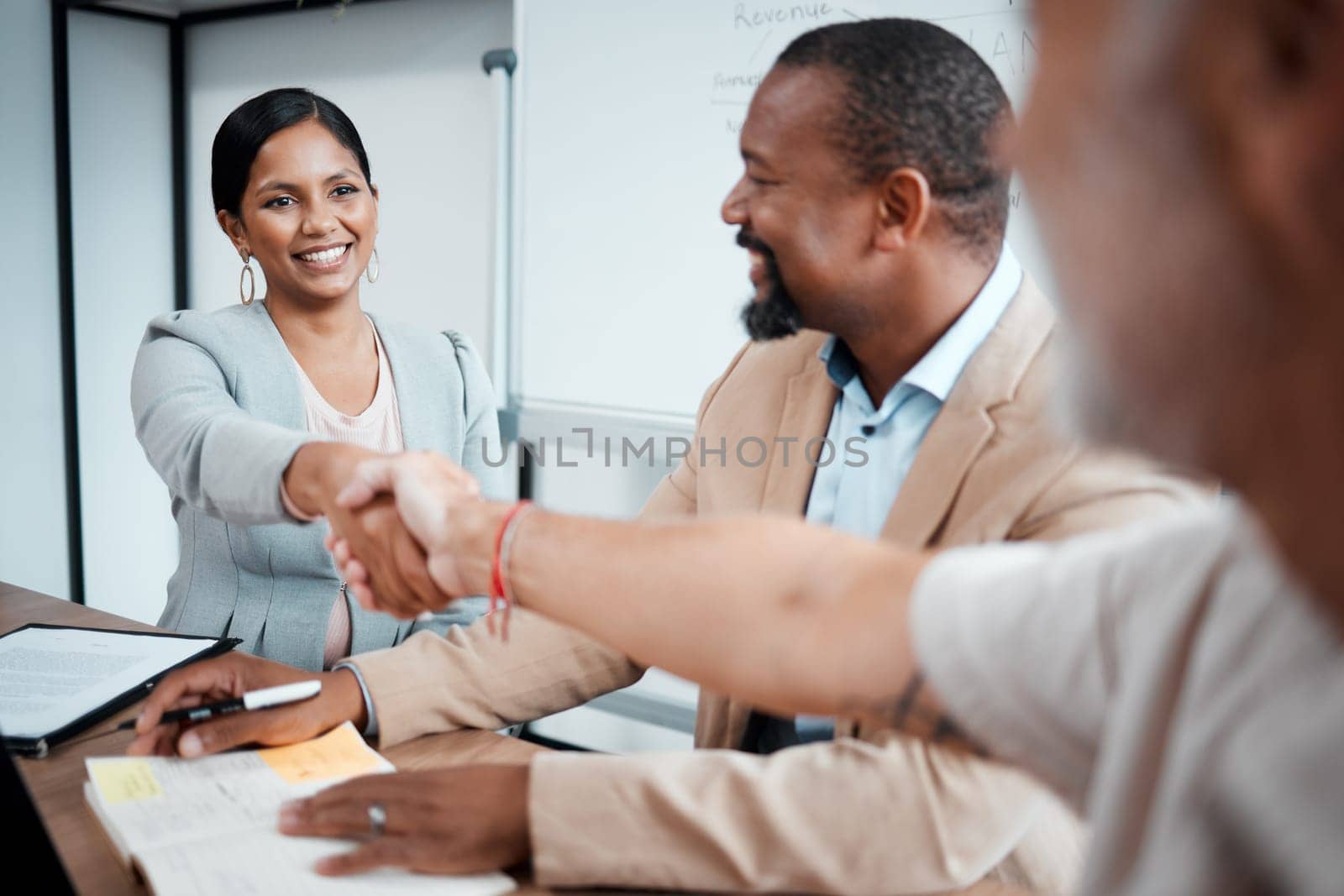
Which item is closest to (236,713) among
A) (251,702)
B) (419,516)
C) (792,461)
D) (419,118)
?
(251,702)

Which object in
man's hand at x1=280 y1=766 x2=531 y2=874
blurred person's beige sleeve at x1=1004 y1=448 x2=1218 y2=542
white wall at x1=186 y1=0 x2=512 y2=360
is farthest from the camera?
white wall at x1=186 y1=0 x2=512 y2=360

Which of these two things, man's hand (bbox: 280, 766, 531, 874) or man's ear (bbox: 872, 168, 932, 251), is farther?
man's ear (bbox: 872, 168, 932, 251)

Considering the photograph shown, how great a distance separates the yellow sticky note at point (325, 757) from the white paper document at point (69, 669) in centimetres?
28

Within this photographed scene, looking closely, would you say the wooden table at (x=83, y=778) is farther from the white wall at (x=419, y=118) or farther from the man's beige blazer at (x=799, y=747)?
the white wall at (x=419, y=118)

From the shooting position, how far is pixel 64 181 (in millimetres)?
3617

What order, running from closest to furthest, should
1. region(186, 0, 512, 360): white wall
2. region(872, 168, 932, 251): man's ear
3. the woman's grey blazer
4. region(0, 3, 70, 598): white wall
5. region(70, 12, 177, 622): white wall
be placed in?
region(872, 168, 932, 251): man's ear, the woman's grey blazer, region(186, 0, 512, 360): white wall, region(0, 3, 70, 598): white wall, region(70, 12, 177, 622): white wall

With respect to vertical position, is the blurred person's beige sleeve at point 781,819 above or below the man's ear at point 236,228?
below

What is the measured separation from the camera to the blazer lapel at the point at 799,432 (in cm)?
138

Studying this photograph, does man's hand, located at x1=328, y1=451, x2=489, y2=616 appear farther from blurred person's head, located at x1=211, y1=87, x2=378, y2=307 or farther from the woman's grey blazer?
blurred person's head, located at x1=211, y1=87, x2=378, y2=307

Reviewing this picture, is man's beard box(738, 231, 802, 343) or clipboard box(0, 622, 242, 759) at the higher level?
man's beard box(738, 231, 802, 343)

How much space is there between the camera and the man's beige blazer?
35.5 inches

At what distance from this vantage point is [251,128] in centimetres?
194

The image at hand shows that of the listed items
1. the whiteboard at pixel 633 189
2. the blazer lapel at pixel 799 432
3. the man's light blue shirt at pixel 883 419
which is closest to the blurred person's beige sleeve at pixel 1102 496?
the man's light blue shirt at pixel 883 419

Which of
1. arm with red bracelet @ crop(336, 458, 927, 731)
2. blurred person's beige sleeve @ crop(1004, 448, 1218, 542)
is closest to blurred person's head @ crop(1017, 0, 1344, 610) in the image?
arm with red bracelet @ crop(336, 458, 927, 731)
